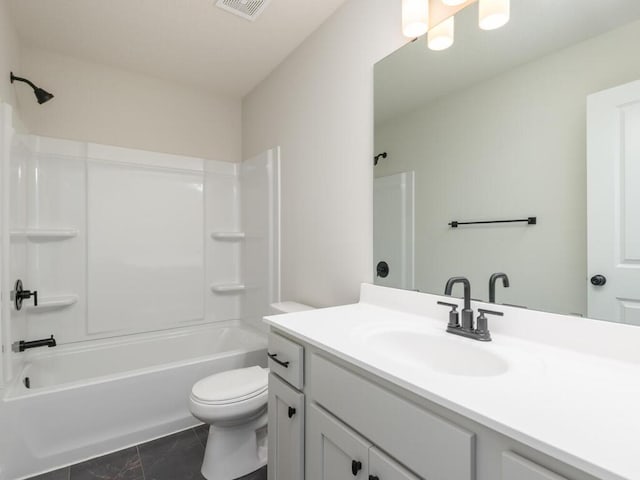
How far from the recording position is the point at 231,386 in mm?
1685

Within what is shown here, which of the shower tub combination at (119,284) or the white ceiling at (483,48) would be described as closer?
the white ceiling at (483,48)

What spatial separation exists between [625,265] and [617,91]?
0.48m

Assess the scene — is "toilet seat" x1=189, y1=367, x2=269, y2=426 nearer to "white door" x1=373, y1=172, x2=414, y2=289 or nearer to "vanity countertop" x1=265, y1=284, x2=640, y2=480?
"vanity countertop" x1=265, y1=284, x2=640, y2=480

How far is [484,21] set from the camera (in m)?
1.23

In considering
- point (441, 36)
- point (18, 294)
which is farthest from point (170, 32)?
point (18, 294)

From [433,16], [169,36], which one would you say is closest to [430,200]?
[433,16]

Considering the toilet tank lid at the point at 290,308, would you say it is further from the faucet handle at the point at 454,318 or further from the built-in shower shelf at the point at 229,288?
the faucet handle at the point at 454,318

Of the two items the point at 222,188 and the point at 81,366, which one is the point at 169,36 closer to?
the point at 222,188

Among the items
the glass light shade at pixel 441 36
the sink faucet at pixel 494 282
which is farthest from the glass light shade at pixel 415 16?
the sink faucet at pixel 494 282

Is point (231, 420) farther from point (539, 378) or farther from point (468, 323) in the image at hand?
point (539, 378)

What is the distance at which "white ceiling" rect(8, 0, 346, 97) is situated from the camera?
1833 millimetres

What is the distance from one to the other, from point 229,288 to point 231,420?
1.43 m

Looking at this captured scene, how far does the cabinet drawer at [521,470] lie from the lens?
1.75 ft

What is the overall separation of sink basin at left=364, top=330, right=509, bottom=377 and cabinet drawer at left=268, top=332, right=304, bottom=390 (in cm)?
25
